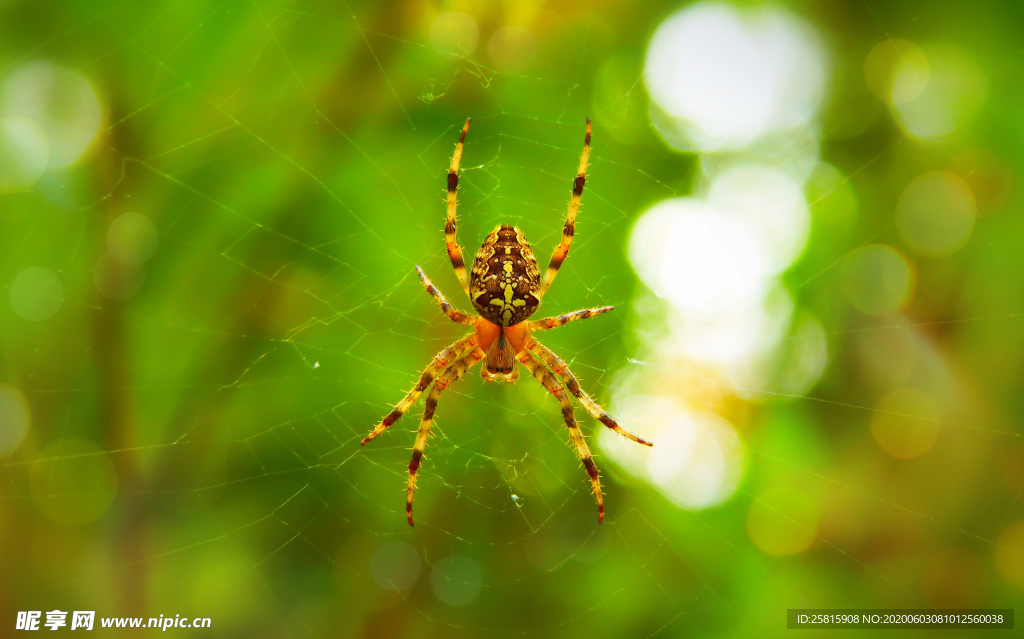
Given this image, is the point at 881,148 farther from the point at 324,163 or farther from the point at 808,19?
the point at 324,163

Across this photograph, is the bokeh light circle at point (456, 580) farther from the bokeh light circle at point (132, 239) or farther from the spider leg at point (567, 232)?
the bokeh light circle at point (132, 239)

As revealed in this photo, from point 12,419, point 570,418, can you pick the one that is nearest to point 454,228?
point 570,418

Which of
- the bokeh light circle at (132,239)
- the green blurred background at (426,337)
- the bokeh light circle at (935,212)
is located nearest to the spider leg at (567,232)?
the green blurred background at (426,337)

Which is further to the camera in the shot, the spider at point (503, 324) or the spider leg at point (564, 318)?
the spider leg at point (564, 318)

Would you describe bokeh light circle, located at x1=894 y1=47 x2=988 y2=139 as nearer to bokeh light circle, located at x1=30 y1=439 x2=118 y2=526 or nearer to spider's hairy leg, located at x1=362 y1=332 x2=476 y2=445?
spider's hairy leg, located at x1=362 y1=332 x2=476 y2=445

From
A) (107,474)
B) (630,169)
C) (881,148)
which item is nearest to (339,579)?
(107,474)

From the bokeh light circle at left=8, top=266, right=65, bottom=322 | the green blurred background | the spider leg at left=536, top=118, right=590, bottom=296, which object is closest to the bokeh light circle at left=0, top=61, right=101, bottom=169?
the green blurred background

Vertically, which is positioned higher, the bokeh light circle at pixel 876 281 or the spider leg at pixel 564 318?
the bokeh light circle at pixel 876 281
